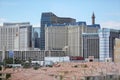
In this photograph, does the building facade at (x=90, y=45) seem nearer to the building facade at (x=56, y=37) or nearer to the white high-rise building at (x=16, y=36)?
the building facade at (x=56, y=37)

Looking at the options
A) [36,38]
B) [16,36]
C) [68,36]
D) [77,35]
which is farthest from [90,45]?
[36,38]

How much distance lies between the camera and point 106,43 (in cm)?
7038

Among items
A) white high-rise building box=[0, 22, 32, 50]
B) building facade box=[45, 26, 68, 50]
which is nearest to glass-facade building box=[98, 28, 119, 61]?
building facade box=[45, 26, 68, 50]

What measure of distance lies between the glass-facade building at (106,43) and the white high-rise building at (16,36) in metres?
20.5

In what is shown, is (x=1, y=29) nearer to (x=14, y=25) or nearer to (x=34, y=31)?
(x=14, y=25)

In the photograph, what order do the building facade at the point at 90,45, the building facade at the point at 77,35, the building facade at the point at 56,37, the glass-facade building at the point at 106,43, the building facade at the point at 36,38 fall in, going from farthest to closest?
the building facade at the point at 36,38 < the building facade at the point at 56,37 < the building facade at the point at 77,35 < the building facade at the point at 90,45 < the glass-facade building at the point at 106,43

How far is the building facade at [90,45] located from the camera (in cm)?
7538

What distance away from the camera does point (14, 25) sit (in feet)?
304

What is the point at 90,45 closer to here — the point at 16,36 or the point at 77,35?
the point at 77,35

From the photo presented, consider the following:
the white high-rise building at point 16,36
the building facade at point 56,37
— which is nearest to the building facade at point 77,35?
the building facade at point 56,37

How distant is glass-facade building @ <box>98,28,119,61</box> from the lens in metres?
69.4

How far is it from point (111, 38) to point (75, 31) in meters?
13.9

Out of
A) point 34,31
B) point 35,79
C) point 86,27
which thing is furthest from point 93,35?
point 35,79

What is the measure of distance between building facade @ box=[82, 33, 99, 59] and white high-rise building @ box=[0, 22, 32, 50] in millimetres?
14491
